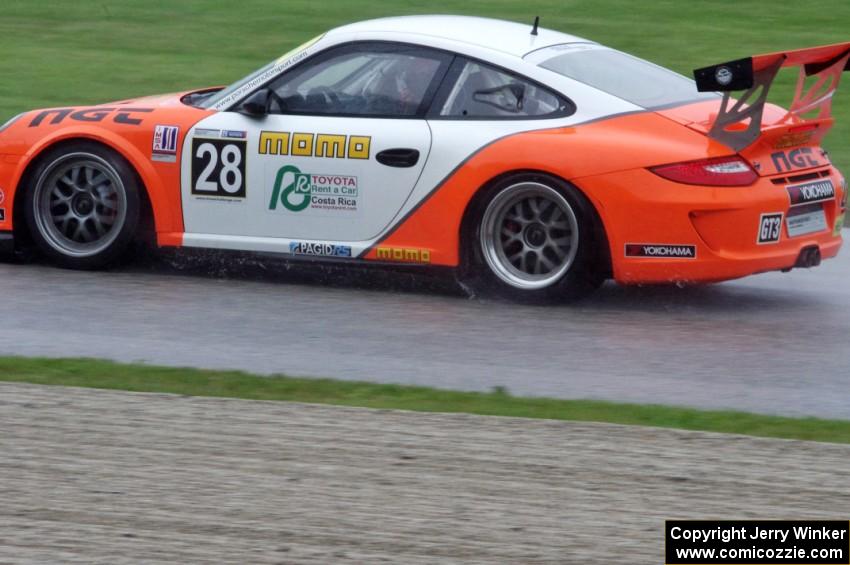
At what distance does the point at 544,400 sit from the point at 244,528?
190 centimetres

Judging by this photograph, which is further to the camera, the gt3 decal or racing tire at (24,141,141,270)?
racing tire at (24,141,141,270)

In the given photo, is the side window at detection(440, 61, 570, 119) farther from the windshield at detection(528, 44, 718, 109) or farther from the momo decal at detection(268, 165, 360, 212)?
the momo decal at detection(268, 165, 360, 212)

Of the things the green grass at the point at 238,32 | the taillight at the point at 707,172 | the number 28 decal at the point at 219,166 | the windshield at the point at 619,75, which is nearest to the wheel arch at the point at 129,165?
the number 28 decal at the point at 219,166

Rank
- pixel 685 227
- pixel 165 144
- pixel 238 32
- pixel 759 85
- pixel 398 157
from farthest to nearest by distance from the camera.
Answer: pixel 238 32
pixel 165 144
pixel 398 157
pixel 759 85
pixel 685 227

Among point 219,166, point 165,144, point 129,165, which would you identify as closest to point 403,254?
point 219,166

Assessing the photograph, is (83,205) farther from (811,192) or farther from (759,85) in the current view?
(811,192)

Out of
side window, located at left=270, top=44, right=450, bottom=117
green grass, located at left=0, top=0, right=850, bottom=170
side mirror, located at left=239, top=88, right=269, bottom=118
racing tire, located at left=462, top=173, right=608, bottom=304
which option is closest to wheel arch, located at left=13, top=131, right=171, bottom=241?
side mirror, located at left=239, top=88, right=269, bottom=118

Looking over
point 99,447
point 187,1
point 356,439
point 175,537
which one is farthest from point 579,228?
point 187,1

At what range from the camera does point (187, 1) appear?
1986cm

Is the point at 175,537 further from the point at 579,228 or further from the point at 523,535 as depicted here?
the point at 579,228

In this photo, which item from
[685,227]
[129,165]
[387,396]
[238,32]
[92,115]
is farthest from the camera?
[238,32]

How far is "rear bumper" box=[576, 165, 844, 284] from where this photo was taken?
24.7 feet

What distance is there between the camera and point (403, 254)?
26.4 feet

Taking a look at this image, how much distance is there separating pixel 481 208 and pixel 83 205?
2332 millimetres
